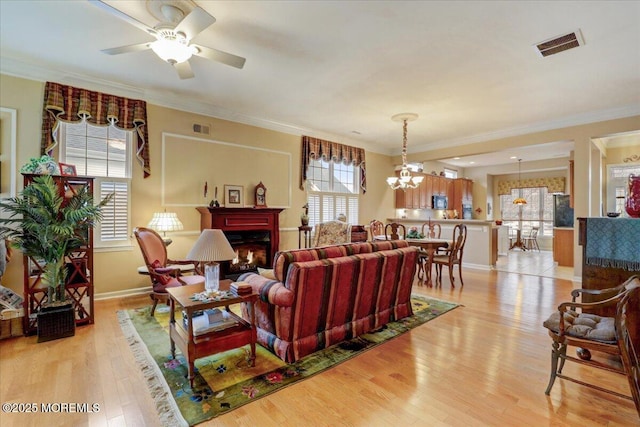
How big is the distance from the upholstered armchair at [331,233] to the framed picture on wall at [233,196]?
169 cm

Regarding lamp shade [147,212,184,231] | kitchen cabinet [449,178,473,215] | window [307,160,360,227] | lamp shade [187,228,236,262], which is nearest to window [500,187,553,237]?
kitchen cabinet [449,178,473,215]

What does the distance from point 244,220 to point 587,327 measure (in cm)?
446

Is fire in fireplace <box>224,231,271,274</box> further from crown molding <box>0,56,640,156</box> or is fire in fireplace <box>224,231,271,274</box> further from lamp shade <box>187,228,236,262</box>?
lamp shade <box>187,228,236,262</box>

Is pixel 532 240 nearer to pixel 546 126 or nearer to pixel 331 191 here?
pixel 546 126

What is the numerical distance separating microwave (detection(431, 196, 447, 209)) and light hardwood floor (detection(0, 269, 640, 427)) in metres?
6.71

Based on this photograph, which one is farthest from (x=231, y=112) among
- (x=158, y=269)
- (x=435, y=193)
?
(x=435, y=193)

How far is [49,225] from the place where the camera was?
3008mm

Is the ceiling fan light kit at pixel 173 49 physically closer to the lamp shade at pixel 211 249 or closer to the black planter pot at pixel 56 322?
the lamp shade at pixel 211 249

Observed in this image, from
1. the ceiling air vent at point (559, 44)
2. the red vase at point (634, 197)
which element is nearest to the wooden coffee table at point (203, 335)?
the red vase at point (634, 197)

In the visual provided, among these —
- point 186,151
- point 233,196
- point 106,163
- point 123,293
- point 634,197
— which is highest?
point 186,151

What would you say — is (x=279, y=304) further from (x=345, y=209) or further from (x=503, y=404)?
(x=345, y=209)

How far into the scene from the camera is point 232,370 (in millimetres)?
2420

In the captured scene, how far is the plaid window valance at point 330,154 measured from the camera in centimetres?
647

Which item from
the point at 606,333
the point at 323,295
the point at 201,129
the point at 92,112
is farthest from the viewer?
the point at 201,129
